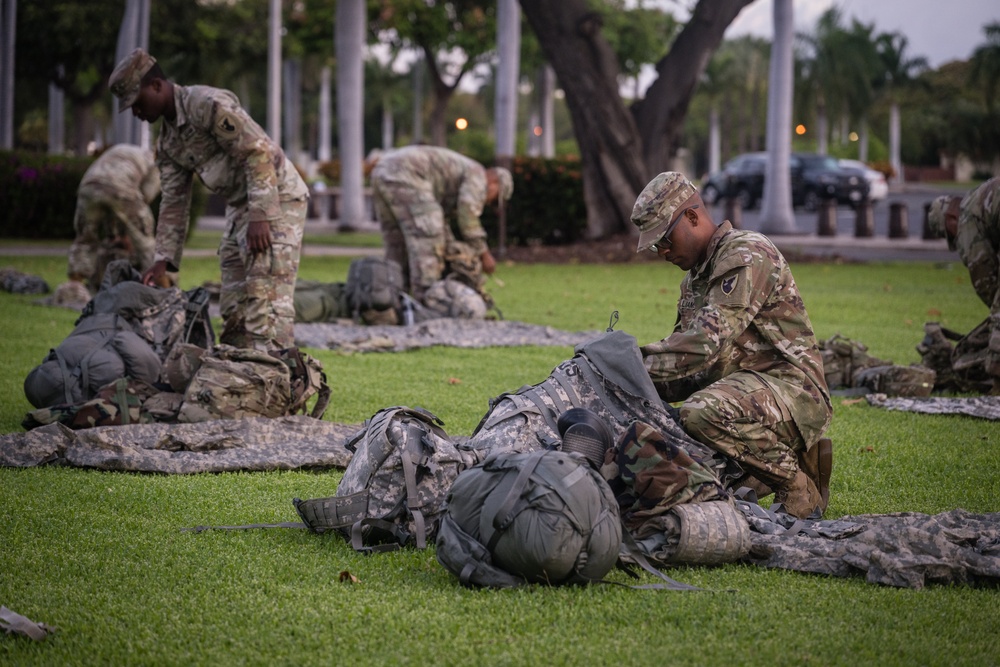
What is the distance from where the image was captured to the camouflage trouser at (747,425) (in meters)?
4.85

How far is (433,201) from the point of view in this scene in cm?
1235

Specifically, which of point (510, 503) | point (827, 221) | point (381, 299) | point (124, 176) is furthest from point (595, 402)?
point (827, 221)

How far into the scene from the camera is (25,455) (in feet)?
20.0

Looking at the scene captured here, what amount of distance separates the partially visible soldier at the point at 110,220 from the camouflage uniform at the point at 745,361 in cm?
980

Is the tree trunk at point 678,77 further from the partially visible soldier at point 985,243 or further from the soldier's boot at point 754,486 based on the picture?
the soldier's boot at point 754,486

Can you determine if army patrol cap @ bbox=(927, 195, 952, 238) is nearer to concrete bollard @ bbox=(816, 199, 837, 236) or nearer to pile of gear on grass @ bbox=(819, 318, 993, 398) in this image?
pile of gear on grass @ bbox=(819, 318, 993, 398)

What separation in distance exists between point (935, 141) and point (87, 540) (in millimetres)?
82621

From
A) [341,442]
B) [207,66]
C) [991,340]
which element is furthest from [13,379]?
[207,66]

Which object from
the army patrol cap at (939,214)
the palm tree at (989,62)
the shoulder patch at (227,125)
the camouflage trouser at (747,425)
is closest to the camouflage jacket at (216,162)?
the shoulder patch at (227,125)

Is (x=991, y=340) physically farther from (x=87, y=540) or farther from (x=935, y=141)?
(x=935, y=141)

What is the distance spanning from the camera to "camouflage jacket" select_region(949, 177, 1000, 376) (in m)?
8.44

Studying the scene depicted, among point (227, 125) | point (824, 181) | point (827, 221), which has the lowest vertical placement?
point (227, 125)

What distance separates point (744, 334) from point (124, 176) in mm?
10288

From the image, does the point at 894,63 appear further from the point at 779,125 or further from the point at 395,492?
the point at 395,492
